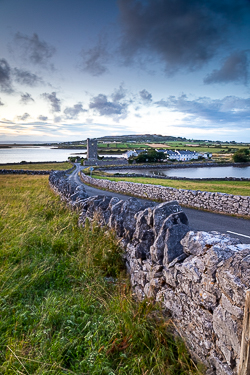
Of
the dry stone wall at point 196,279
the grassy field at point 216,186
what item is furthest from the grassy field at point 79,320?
the grassy field at point 216,186

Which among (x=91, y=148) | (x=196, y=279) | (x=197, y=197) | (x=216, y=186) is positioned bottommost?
(x=216, y=186)

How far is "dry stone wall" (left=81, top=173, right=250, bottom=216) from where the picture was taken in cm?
1187

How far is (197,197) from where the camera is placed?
14102mm

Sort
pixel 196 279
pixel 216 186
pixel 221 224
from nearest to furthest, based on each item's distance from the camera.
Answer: pixel 196 279
pixel 221 224
pixel 216 186

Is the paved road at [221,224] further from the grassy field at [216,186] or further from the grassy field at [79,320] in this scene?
the grassy field at [79,320]

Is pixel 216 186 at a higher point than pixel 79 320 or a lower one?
lower

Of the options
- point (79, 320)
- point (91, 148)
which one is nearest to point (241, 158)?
point (91, 148)

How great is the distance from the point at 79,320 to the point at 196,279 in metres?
1.90

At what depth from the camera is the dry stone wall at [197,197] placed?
1187 centimetres

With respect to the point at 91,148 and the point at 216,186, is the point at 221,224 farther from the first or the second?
the point at 91,148

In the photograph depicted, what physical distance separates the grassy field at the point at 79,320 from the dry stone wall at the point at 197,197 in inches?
353

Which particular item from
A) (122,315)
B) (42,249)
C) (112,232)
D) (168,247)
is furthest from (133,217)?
(42,249)

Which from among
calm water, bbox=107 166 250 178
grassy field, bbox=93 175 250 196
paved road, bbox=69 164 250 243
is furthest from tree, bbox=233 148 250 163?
paved road, bbox=69 164 250 243

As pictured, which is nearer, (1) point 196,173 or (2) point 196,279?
(2) point 196,279
